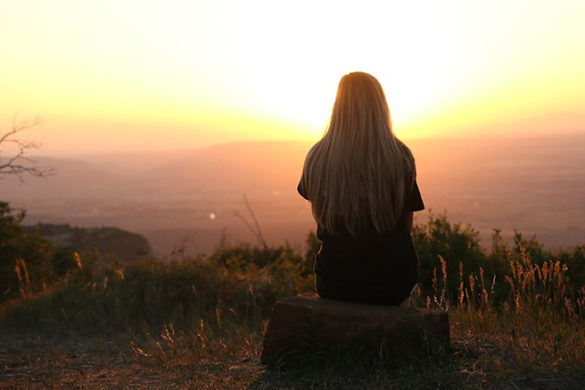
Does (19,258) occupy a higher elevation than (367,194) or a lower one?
lower

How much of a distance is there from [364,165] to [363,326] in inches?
44.9

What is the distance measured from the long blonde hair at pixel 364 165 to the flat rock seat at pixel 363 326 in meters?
0.58

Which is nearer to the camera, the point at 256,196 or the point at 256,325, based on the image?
the point at 256,325

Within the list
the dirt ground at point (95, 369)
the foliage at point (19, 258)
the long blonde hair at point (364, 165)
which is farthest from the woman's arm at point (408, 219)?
the foliage at point (19, 258)

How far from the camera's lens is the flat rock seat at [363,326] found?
3.47 meters

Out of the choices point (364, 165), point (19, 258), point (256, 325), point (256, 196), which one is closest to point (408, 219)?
point (364, 165)

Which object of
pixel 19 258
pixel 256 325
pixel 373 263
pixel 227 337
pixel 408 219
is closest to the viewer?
pixel 373 263

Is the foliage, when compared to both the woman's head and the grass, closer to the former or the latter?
the grass

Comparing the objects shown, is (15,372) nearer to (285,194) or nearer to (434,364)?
(434,364)

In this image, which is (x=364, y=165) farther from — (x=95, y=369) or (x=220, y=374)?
(x=95, y=369)

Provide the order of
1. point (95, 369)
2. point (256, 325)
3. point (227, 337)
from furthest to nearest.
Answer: point (256, 325)
point (227, 337)
point (95, 369)

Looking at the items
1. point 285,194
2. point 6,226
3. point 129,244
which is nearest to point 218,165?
point 285,194

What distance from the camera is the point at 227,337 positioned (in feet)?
17.6

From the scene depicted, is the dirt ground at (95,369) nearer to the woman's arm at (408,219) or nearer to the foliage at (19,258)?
the woman's arm at (408,219)
